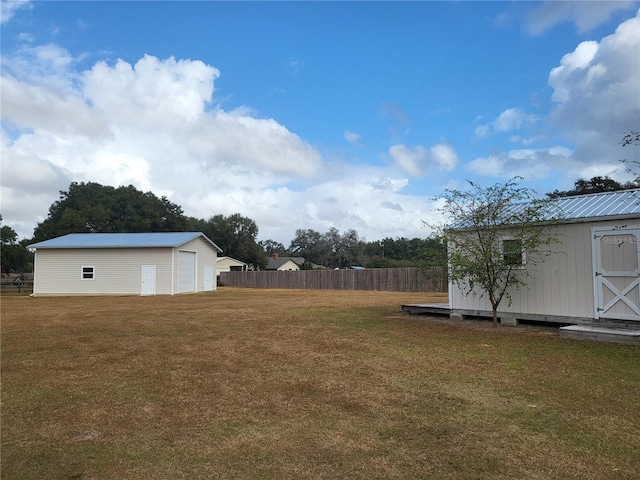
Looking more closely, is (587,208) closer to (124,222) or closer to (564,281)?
(564,281)

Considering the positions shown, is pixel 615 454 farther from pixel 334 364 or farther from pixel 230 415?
pixel 334 364

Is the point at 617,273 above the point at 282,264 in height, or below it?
below

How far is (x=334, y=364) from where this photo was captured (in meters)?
7.02

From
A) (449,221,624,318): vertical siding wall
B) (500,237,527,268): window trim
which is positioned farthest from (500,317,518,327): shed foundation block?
(500,237,527,268): window trim

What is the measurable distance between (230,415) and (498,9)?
13.5 meters

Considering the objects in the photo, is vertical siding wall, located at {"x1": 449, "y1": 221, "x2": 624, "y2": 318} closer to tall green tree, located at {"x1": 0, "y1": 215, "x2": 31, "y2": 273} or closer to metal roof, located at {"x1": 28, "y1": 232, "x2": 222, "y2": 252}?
metal roof, located at {"x1": 28, "y1": 232, "x2": 222, "y2": 252}

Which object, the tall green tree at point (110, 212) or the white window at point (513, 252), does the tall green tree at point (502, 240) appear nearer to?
the white window at point (513, 252)

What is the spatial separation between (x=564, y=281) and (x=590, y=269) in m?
0.69

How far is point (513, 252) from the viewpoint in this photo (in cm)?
1092

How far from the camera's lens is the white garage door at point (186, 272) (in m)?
30.0

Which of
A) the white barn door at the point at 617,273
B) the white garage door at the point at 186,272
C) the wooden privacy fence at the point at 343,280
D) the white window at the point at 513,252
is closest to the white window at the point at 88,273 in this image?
the white garage door at the point at 186,272

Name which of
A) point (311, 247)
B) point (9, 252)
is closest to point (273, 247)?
point (311, 247)

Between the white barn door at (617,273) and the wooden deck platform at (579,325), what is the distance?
0.67 feet

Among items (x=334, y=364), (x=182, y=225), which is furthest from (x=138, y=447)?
(x=182, y=225)
